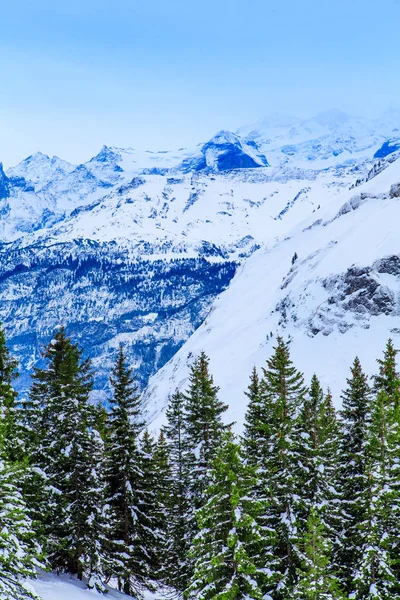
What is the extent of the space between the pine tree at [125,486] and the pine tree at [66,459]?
1.85 m

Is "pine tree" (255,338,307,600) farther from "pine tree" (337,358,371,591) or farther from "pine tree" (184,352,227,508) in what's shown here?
"pine tree" (184,352,227,508)

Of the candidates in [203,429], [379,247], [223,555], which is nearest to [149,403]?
[379,247]

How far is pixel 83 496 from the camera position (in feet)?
92.3

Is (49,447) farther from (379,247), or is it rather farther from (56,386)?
(379,247)

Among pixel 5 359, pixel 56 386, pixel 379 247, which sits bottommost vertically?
pixel 379 247

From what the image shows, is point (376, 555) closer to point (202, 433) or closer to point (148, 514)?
point (202, 433)

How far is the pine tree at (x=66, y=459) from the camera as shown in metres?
27.2

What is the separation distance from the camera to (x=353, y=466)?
3200 cm

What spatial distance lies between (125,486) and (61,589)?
6271mm

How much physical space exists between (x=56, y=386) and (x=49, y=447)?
3156 mm

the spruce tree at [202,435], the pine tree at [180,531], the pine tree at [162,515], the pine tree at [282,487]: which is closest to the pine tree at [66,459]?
the pine tree at [162,515]

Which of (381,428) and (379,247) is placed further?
(379,247)

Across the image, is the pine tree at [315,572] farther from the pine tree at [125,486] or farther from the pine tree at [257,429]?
the pine tree at [125,486]

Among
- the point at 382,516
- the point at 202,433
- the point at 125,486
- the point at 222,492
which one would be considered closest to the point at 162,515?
the point at 125,486
